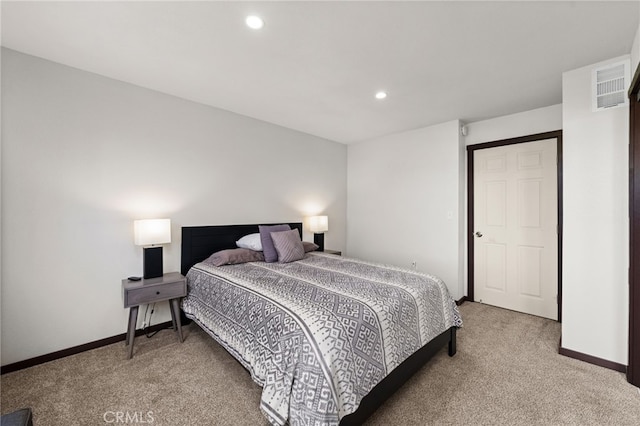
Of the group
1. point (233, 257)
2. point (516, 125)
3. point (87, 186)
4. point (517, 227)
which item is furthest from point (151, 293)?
point (516, 125)

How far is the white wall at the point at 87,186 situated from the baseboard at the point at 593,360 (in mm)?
3523

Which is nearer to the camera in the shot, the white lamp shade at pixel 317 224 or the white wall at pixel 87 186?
the white wall at pixel 87 186

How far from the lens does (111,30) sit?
73.7 inches

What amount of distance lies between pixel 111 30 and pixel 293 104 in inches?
66.8

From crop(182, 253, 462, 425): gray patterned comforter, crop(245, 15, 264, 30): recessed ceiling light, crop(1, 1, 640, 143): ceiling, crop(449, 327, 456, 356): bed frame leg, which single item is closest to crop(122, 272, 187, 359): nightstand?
crop(182, 253, 462, 425): gray patterned comforter

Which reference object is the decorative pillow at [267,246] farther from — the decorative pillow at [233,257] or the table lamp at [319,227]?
the table lamp at [319,227]

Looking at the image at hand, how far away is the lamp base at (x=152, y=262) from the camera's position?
2619 mm

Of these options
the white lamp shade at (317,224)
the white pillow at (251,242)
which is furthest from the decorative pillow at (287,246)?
the white lamp shade at (317,224)

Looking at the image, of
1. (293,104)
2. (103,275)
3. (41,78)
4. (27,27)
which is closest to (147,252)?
(103,275)

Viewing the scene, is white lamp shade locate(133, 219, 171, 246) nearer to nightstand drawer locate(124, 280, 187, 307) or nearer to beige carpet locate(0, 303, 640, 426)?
nightstand drawer locate(124, 280, 187, 307)

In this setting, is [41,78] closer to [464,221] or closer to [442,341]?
[442,341]

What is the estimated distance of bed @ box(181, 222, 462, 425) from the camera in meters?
1.38

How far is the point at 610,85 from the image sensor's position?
2.20 meters

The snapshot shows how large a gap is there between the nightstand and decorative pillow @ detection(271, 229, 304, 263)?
990mm
